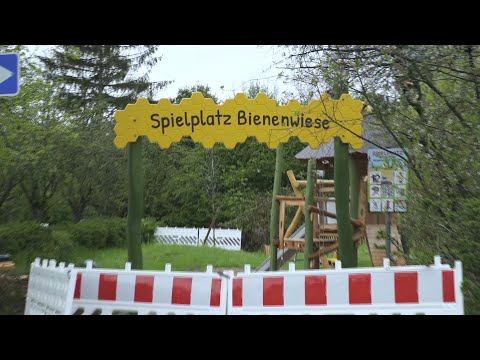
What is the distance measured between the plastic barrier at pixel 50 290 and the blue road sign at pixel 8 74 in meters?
2.11

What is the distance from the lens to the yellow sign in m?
9.51

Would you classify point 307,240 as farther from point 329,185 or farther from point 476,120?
point 476,120

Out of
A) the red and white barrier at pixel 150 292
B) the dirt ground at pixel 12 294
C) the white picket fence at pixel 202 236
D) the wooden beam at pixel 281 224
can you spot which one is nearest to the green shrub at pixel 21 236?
the dirt ground at pixel 12 294

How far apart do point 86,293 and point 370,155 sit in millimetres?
4021

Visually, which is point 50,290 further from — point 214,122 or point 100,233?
point 100,233

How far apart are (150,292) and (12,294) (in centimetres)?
260

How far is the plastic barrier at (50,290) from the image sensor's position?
243 inches

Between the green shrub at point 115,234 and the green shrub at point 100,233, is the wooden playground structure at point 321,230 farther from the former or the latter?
the green shrub at point 115,234

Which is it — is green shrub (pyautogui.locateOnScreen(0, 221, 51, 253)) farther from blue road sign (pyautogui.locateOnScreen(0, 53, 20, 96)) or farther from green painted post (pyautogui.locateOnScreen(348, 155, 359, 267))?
green painted post (pyautogui.locateOnScreen(348, 155, 359, 267))

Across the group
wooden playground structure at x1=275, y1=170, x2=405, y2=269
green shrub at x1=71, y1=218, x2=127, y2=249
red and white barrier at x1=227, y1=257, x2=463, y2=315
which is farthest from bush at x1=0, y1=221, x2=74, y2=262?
red and white barrier at x1=227, y1=257, x2=463, y2=315

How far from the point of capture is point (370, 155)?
754 centimetres

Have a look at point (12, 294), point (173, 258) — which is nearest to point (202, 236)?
point (173, 258)

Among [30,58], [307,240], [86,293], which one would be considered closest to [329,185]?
[307,240]

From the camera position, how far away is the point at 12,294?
7.90 metres
